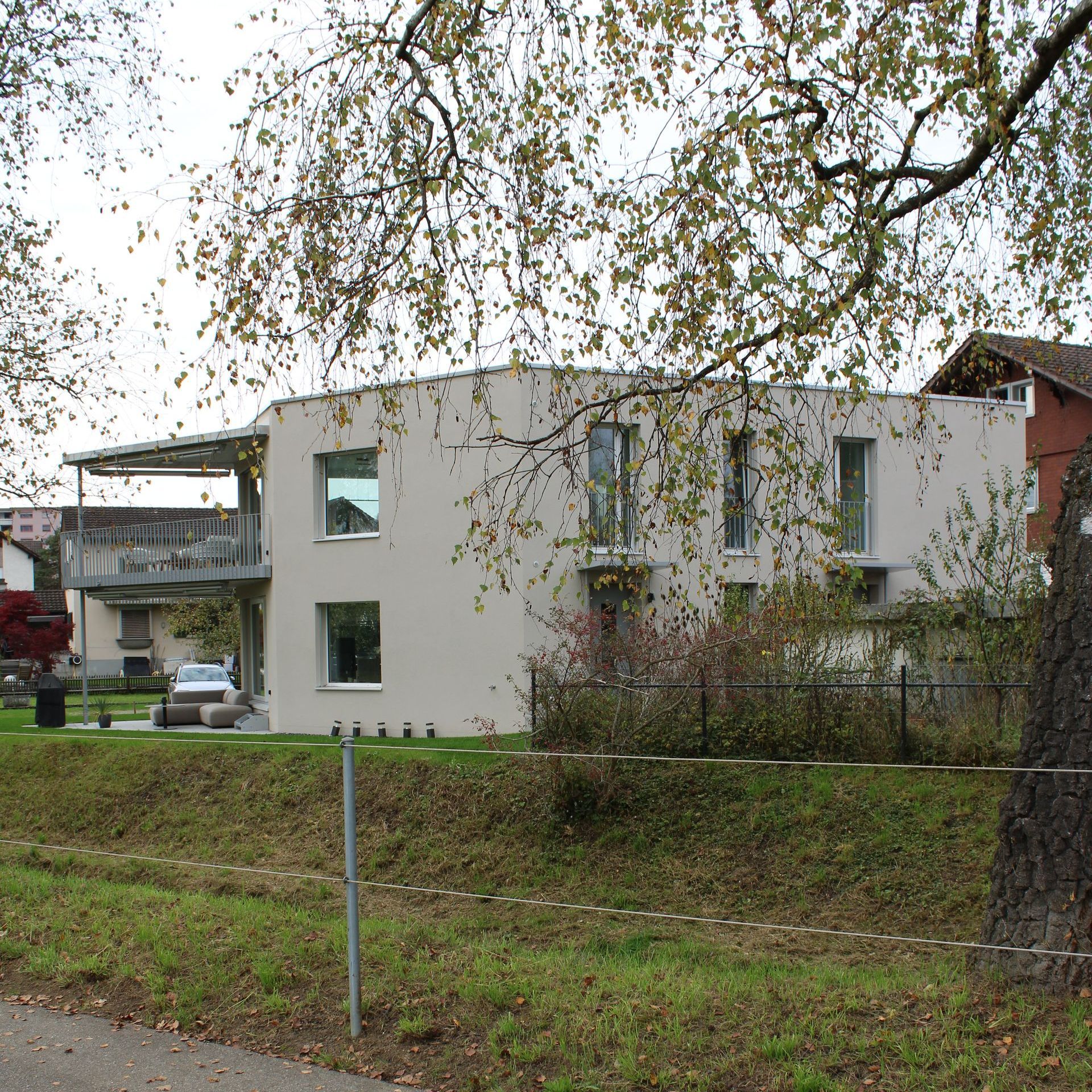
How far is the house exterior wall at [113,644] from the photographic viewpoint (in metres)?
49.9

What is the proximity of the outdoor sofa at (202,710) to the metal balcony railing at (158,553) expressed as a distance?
258cm

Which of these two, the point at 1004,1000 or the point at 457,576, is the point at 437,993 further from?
the point at 457,576

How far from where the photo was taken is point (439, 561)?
19.8 meters

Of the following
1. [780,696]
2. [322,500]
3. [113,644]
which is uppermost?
[322,500]

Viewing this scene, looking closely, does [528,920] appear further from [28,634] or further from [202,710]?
[28,634]

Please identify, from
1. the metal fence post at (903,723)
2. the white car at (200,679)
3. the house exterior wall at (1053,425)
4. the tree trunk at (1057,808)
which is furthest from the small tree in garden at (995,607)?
the white car at (200,679)

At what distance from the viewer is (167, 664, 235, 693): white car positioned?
85.2 feet

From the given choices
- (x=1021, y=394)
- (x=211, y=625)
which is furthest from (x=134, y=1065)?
(x=211, y=625)

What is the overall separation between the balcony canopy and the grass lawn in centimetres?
530

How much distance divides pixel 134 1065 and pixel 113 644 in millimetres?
48274

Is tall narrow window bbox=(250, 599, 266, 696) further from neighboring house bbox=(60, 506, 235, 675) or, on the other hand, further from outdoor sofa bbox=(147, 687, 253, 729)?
neighboring house bbox=(60, 506, 235, 675)

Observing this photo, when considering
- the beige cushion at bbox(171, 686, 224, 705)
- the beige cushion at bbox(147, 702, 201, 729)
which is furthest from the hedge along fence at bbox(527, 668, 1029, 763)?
the beige cushion at bbox(171, 686, 224, 705)

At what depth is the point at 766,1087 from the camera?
4.54 m

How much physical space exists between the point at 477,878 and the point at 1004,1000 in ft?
24.4
